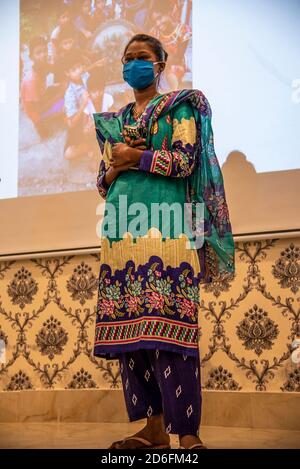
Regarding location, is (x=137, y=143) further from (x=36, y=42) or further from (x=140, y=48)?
(x=36, y=42)

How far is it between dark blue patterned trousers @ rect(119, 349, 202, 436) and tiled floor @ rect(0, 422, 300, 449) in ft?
0.91

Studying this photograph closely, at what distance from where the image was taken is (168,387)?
89.7 inches

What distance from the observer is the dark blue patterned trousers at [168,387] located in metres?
2.27

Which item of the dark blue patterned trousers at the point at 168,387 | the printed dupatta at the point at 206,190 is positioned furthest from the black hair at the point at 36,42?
the dark blue patterned trousers at the point at 168,387

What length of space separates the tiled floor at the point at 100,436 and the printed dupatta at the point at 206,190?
0.62 metres

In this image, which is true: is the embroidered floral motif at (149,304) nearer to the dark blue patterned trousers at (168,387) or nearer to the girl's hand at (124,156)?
the dark blue patterned trousers at (168,387)

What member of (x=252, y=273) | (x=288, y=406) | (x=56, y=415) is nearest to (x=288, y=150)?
(x=252, y=273)

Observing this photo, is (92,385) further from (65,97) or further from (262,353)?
(65,97)

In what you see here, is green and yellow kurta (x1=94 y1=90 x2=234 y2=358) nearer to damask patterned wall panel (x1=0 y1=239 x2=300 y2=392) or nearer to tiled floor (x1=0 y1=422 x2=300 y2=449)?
tiled floor (x1=0 y1=422 x2=300 y2=449)

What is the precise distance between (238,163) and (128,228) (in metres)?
1.10

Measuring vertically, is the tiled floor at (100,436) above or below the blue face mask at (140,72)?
below

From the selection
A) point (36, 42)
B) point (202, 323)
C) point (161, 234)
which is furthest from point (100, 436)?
point (36, 42)
